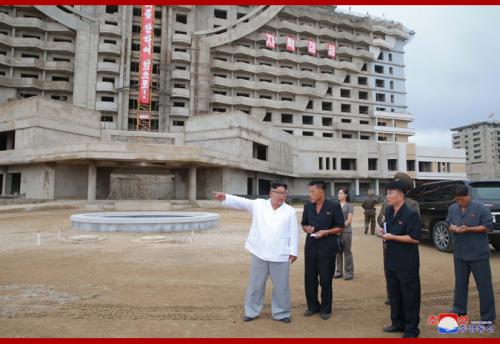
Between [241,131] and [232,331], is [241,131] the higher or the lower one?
the higher one

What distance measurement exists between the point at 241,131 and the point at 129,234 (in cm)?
2071

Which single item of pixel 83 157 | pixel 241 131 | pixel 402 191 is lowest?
pixel 402 191

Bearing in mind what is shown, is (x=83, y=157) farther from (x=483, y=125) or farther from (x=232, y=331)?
(x=483, y=125)

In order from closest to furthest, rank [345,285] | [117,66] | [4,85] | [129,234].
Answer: [345,285]
[129,234]
[4,85]
[117,66]

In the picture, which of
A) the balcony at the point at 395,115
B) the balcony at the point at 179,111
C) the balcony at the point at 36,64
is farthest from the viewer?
the balcony at the point at 395,115

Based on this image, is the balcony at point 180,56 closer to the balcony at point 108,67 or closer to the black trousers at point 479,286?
the balcony at point 108,67

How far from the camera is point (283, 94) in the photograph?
172ft

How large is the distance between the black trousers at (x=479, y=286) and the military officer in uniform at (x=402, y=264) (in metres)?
0.87

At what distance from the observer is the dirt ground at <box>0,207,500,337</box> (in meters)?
3.61

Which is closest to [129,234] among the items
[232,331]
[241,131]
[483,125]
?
[232,331]

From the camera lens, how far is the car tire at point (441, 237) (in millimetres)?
8062

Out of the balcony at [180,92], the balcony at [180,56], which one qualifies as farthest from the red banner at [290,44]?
the balcony at [180,92]

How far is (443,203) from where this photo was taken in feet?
26.8

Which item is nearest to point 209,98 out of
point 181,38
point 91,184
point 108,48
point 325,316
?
point 181,38
